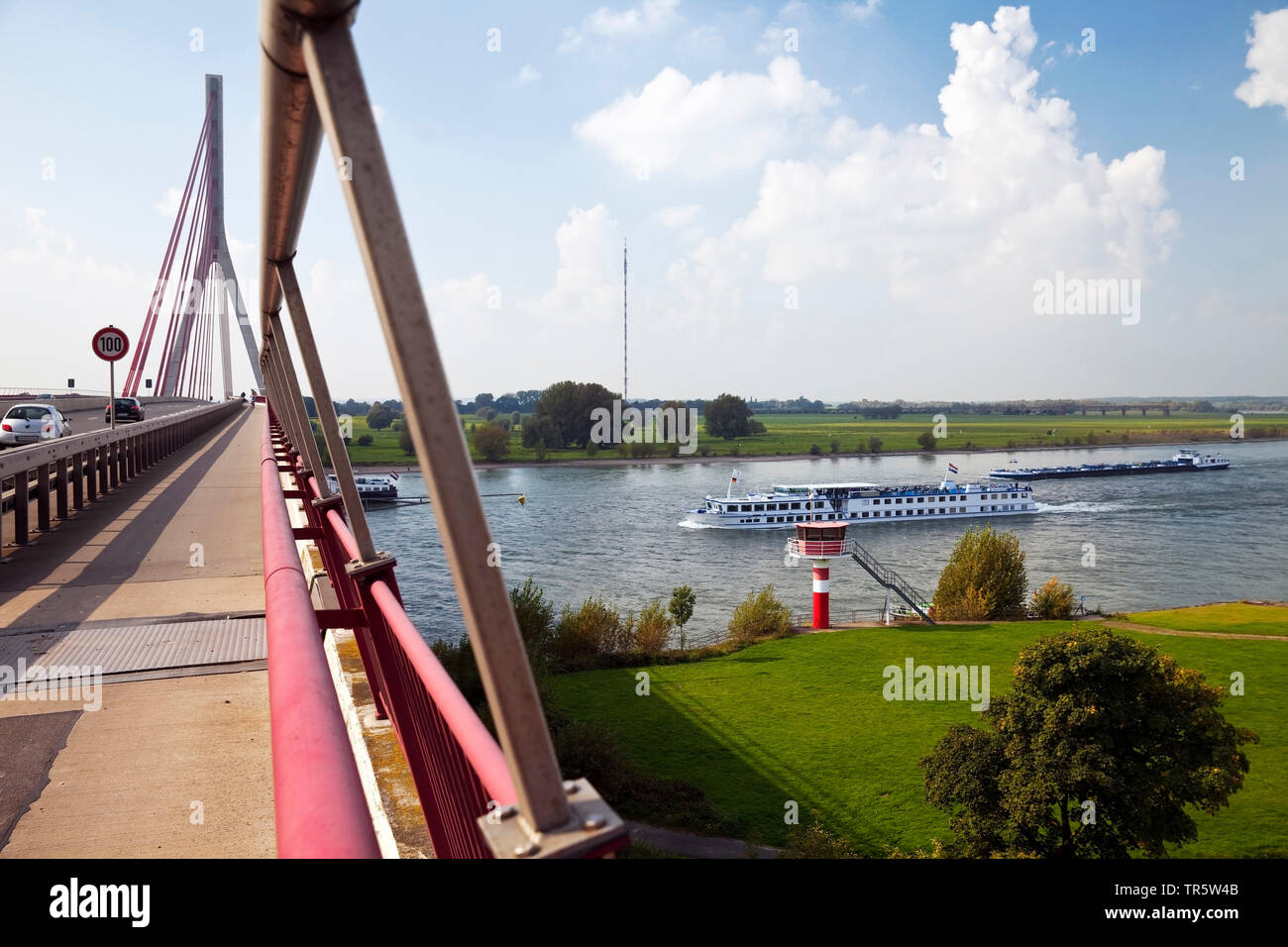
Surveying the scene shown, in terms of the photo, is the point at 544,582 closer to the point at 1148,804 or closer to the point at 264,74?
the point at 1148,804

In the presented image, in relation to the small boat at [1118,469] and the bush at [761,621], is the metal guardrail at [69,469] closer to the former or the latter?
the bush at [761,621]

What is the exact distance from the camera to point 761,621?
32.0m

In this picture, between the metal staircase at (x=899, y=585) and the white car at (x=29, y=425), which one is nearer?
the white car at (x=29, y=425)

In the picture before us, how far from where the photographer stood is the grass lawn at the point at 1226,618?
32.8 metres

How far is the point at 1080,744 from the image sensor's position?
13.9 meters

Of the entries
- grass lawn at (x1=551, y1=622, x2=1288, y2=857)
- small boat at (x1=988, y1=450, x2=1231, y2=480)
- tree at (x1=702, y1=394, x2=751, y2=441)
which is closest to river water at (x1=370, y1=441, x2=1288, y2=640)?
small boat at (x1=988, y1=450, x2=1231, y2=480)

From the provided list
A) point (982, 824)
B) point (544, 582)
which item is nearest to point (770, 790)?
point (982, 824)

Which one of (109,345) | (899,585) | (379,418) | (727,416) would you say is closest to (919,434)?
(727,416)

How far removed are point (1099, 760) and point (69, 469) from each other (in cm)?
1407

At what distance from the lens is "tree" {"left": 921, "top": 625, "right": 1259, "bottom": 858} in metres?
13.6

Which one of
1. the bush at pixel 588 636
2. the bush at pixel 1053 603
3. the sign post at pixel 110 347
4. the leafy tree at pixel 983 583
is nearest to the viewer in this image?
the sign post at pixel 110 347

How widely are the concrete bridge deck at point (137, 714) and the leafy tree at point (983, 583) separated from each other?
3334 cm

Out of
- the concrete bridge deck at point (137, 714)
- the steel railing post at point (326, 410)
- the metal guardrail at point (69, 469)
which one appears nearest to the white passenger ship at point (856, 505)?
the metal guardrail at point (69, 469)
